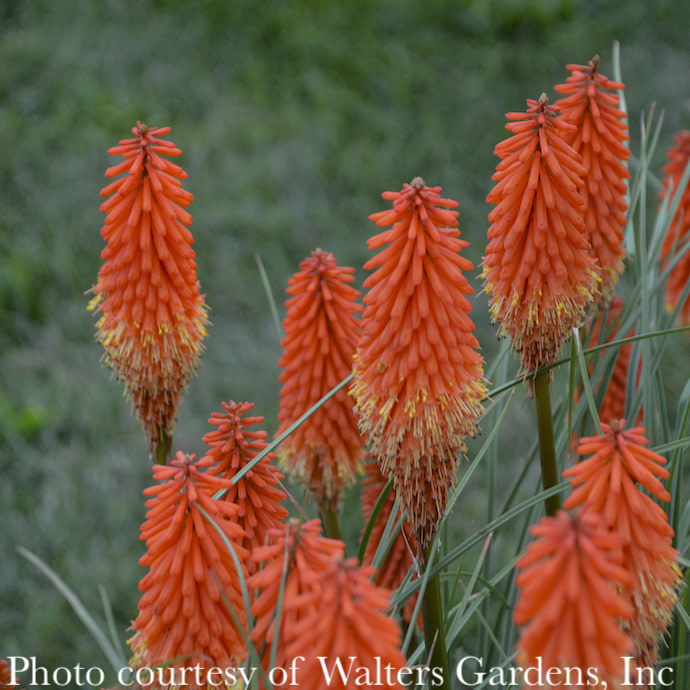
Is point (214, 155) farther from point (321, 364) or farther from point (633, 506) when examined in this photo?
point (633, 506)

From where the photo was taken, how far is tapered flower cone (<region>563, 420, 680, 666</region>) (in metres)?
1.46

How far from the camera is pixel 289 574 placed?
143 centimetres

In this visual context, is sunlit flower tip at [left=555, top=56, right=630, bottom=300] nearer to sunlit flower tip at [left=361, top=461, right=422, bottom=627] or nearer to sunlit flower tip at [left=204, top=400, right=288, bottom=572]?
sunlit flower tip at [left=361, top=461, right=422, bottom=627]

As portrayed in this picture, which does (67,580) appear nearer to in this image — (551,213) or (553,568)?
(551,213)

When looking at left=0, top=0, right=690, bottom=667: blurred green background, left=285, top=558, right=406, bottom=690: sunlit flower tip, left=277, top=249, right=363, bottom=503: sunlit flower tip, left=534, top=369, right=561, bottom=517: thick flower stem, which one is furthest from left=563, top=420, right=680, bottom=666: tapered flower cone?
left=0, top=0, right=690, bottom=667: blurred green background

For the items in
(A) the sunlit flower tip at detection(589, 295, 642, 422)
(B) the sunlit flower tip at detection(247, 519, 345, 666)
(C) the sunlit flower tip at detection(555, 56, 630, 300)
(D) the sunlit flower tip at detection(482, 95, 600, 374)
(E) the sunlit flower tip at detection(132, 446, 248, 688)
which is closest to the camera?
(B) the sunlit flower tip at detection(247, 519, 345, 666)

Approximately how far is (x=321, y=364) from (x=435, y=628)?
2.41 feet

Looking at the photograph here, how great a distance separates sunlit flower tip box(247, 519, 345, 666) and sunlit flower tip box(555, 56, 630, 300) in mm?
1114

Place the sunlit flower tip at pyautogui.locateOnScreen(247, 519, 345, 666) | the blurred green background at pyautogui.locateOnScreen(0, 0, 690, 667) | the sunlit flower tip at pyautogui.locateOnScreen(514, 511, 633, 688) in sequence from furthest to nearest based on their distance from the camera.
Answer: the blurred green background at pyautogui.locateOnScreen(0, 0, 690, 667), the sunlit flower tip at pyautogui.locateOnScreen(247, 519, 345, 666), the sunlit flower tip at pyautogui.locateOnScreen(514, 511, 633, 688)

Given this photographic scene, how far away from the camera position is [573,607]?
117 centimetres

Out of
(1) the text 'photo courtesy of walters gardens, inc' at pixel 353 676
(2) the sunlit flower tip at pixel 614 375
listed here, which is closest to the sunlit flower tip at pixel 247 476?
(1) the text 'photo courtesy of walters gardens, inc' at pixel 353 676

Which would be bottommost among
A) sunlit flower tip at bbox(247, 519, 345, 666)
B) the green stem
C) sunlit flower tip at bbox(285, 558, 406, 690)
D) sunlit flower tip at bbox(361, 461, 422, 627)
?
sunlit flower tip at bbox(285, 558, 406, 690)

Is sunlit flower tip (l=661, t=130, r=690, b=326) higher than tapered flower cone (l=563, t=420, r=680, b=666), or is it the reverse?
sunlit flower tip (l=661, t=130, r=690, b=326)

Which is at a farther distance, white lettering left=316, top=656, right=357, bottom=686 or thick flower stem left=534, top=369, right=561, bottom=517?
thick flower stem left=534, top=369, right=561, bottom=517
